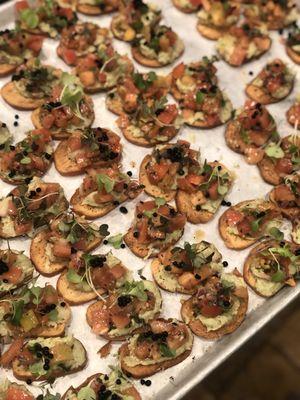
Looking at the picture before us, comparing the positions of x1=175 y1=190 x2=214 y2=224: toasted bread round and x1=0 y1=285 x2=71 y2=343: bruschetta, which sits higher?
x1=175 y1=190 x2=214 y2=224: toasted bread round

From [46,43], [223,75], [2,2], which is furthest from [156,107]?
[2,2]

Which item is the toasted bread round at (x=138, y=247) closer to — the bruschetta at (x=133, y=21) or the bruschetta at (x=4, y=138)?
the bruschetta at (x=4, y=138)

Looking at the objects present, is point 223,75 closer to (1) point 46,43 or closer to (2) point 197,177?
(2) point 197,177

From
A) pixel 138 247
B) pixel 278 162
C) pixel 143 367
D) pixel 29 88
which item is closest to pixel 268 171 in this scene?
pixel 278 162

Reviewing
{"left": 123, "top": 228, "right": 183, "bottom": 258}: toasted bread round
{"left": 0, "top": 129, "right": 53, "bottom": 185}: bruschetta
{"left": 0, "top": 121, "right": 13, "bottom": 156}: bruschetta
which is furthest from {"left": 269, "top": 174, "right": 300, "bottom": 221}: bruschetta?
{"left": 0, "top": 121, "right": 13, "bottom": 156}: bruschetta

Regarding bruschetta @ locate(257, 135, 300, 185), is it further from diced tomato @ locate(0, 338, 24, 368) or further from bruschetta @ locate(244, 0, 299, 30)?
diced tomato @ locate(0, 338, 24, 368)

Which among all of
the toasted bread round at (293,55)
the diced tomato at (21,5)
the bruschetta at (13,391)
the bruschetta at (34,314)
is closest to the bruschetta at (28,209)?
the bruschetta at (34,314)
